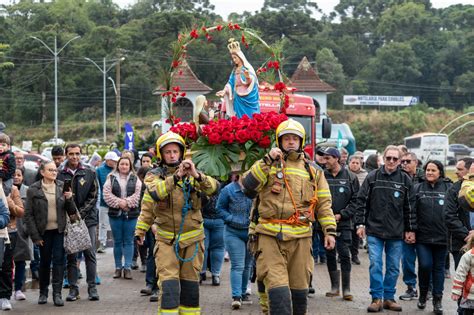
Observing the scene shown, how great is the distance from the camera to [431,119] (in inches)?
4008

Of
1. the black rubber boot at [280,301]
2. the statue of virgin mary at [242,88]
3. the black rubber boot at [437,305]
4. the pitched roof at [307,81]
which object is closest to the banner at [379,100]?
the pitched roof at [307,81]

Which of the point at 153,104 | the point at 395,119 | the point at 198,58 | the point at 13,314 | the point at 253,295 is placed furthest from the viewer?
the point at 395,119

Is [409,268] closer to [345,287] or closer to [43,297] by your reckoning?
[345,287]

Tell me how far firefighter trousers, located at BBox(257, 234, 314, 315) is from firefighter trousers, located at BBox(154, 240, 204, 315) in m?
0.75

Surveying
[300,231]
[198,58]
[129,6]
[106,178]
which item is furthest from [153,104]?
[300,231]

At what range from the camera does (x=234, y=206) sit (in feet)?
39.5

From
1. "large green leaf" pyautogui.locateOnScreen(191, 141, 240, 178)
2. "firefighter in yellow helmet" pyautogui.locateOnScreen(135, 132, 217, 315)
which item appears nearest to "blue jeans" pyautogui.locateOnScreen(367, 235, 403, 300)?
"large green leaf" pyautogui.locateOnScreen(191, 141, 240, 178)

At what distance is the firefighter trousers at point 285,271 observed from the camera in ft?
28.4

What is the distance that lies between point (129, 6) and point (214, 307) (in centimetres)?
12151

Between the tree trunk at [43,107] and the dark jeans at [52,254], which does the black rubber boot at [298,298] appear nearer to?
the dark jeans at [52,254]

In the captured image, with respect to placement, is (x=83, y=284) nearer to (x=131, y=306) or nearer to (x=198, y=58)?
(x=131, y=306)

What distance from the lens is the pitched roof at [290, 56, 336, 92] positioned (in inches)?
2628

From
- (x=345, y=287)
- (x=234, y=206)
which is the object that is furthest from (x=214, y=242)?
(x=345, y=287)

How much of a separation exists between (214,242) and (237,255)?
199cm
